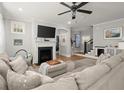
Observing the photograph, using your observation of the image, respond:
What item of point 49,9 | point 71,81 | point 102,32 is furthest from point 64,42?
point 71,81

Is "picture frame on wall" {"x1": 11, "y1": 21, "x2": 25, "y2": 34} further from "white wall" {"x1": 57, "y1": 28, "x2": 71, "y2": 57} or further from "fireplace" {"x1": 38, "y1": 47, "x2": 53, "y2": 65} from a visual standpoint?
"white wall" {"x1": 57, "y1": 28, "x2": 71, "y2": 57}

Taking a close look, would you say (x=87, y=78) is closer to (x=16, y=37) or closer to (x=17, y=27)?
(x=16, y=37)

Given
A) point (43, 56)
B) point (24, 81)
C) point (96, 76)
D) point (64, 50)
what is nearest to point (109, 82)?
point (96, 76)

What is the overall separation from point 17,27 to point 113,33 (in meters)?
5.22

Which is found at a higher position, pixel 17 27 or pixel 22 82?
pixel 17 27

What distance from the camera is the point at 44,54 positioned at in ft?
19.9

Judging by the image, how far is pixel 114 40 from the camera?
236 inches

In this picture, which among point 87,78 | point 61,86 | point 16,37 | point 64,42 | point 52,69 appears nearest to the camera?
point 61,86

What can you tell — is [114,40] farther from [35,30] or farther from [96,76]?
[96,76]

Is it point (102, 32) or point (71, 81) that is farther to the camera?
point (102, 32)

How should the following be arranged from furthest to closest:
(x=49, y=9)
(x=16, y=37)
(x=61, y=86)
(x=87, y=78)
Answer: (x=16, y=37) < (x=49, y=9) < (x=87, y=78) < (x=61, y=86)

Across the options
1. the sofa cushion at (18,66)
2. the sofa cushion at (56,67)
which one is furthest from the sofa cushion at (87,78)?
the sofa cushion at (18,66)

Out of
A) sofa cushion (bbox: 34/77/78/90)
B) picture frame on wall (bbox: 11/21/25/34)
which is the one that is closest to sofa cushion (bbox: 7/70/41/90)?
sofa cushion (bbox: 34/77/78/90)

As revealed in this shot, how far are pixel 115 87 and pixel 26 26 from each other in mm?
5090
